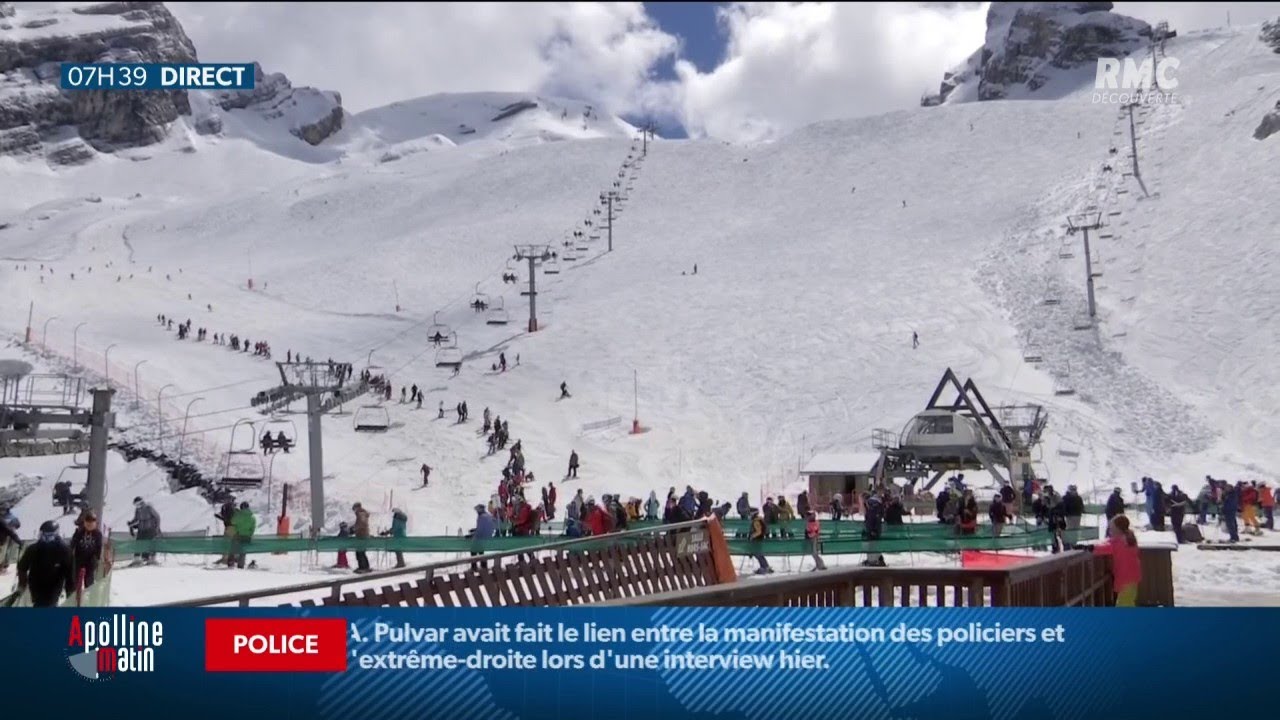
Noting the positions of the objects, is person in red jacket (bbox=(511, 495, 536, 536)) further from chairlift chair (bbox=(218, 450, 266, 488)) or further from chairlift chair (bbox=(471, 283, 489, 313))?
chairlift chair (bbox=(471, 283, 489, 313))

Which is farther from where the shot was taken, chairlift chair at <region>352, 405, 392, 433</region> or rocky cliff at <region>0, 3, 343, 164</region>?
rocky cliff at <region>0, 3, 343, 164</region>

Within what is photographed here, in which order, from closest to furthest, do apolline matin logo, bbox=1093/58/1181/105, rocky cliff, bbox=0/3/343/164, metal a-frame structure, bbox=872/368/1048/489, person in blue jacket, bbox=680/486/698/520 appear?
person in blue jacket, bbox=680/486/698/520, metal a-frame structure, bbox=872/368/1048/489, rocky cliff, bbox=0/3/343/164, apolline matin logo, bbox=1093/58/1181/105

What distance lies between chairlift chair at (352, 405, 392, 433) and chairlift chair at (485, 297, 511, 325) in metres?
15.5

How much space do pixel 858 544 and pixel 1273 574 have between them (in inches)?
232

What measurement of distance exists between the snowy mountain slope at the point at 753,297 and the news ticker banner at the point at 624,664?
823 inches

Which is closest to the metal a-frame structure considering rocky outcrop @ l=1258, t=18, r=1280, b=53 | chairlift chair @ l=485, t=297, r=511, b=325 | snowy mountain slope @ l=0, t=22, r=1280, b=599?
snowy mountain slope @ l=0, t=22, r=1280, b=599

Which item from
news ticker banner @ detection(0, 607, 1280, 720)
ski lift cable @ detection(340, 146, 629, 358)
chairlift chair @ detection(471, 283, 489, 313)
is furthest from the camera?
chairlift chair @ detection(471, 283, 489, 313)

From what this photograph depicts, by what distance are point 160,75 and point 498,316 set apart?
3649 centimetres

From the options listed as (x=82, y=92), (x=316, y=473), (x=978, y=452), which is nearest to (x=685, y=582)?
(x=316, y=473)

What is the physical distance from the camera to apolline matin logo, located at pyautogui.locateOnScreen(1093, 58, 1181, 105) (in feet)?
256

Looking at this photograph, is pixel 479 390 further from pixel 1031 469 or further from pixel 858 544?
pixel 858 544

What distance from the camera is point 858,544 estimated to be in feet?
61.2

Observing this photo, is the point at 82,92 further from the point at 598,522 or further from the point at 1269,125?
the point at 598,522

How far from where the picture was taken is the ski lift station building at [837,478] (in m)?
30.1
